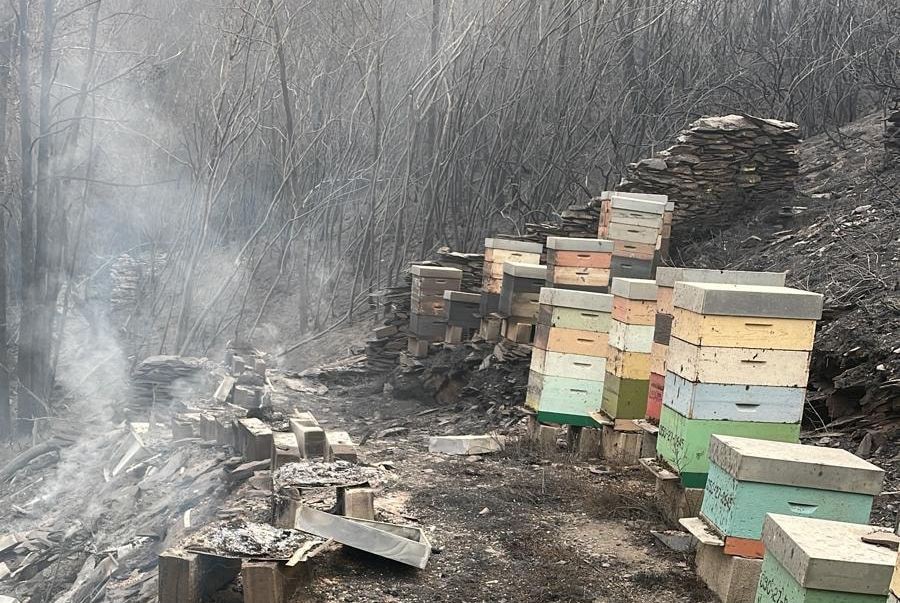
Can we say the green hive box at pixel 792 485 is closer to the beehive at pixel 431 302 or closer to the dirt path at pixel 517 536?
the dirt path at pixel 517 536

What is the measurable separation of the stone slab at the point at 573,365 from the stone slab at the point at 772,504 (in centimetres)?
286

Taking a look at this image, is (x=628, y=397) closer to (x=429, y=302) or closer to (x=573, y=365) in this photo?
(x=573, y=365)

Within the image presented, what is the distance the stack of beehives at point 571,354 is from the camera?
21.7 ft

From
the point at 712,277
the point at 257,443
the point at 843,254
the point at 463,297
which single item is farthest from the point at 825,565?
the point at 463,297

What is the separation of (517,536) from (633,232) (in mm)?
4869

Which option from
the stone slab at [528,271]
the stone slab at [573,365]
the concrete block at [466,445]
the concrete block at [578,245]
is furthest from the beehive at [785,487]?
the stone slab at [528,271]

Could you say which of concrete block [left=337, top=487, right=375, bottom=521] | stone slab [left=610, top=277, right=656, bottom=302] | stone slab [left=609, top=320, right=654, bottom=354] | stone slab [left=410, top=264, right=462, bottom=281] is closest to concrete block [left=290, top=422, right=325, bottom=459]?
concrete block [left=337, top=487, right=375, bottom=521]

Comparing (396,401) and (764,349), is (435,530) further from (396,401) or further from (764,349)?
(396,401)

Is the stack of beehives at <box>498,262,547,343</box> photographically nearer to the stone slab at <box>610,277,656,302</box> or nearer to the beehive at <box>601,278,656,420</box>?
the beehive at <box>601,278,656,420</box>

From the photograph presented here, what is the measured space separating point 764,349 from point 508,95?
31.8 feet

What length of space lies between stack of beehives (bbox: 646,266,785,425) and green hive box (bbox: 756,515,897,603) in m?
2.44

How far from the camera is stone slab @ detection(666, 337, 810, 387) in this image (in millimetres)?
4516

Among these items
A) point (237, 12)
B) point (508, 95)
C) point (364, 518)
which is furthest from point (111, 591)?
point (237, 12)

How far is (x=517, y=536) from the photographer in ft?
15.9
